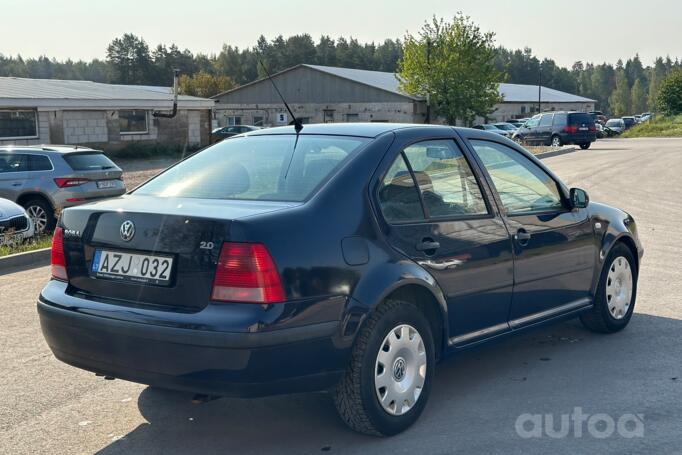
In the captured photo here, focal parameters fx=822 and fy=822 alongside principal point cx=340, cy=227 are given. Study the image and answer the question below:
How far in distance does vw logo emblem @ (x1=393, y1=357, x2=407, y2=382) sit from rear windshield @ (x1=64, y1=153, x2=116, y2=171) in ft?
33.4

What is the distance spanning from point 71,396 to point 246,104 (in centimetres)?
6267

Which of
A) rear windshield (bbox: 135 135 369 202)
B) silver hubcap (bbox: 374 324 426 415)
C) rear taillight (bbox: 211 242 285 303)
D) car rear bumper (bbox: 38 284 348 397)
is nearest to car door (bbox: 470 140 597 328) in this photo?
silver hubcap (bbox: 374 324 426 415)

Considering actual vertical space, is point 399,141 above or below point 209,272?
above

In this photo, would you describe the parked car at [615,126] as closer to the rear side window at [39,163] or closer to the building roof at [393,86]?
the building roof at [393,86]

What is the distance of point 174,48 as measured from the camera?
432ft

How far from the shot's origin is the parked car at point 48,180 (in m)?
13.1

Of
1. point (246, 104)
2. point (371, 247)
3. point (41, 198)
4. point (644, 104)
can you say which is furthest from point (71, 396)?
point (644, 104)

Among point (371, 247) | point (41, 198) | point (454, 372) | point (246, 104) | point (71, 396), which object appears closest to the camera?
point (371, 247)

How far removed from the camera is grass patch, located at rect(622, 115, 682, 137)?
57772 millimetres

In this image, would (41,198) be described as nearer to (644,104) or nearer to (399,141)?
(399,141)

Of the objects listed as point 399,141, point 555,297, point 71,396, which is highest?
point 399,141

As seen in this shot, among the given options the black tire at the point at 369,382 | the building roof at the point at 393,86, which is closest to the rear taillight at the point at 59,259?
the black tire at the point at 369,382

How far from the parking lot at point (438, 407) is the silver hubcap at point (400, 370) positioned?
0.19 meters

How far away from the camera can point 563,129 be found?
38.3m
